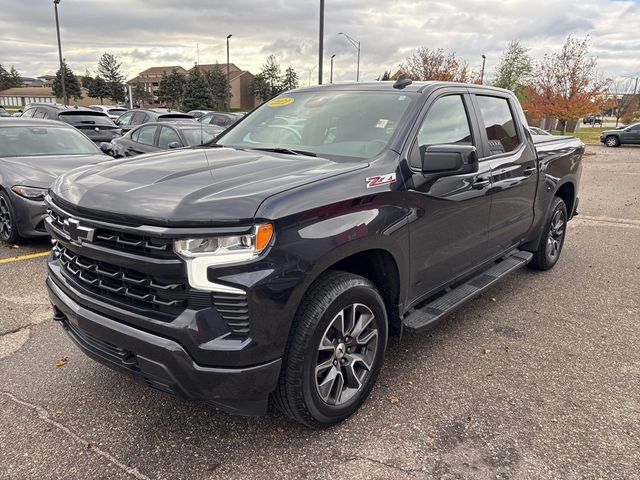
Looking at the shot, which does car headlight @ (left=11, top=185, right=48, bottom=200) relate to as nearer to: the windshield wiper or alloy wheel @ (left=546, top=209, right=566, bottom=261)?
the windshield wiper

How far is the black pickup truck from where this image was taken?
2.21 m

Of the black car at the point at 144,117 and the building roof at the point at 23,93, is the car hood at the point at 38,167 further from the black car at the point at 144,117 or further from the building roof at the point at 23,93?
the building roof at the point at 23,93

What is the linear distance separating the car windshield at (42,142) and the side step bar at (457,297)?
556 cm

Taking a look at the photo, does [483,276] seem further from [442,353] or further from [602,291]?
[602,291]

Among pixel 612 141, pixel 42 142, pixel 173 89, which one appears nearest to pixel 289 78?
pixel 173 89

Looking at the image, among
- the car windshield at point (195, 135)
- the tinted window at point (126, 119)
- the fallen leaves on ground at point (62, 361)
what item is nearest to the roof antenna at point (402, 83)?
the fallen leaves on ground at point (62, 361)

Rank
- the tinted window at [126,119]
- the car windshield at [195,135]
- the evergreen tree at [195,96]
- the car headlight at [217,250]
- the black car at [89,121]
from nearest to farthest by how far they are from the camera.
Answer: the car headlight at [217,250], the car windshield at [195,135], the black car at [89,121], the tinted window at [126,119], the evergreen tree at [195,96]

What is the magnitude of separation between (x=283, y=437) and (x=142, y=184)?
151 cm

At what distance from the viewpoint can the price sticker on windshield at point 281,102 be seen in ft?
13.3

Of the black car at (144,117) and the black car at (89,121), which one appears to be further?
the black car at (144,117)

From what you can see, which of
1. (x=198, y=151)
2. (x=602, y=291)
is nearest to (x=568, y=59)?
(x=602, y=291)

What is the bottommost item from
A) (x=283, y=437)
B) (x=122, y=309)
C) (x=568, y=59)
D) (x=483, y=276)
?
(x=283, y=437)

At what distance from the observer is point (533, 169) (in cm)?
470

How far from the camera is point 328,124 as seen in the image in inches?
139
